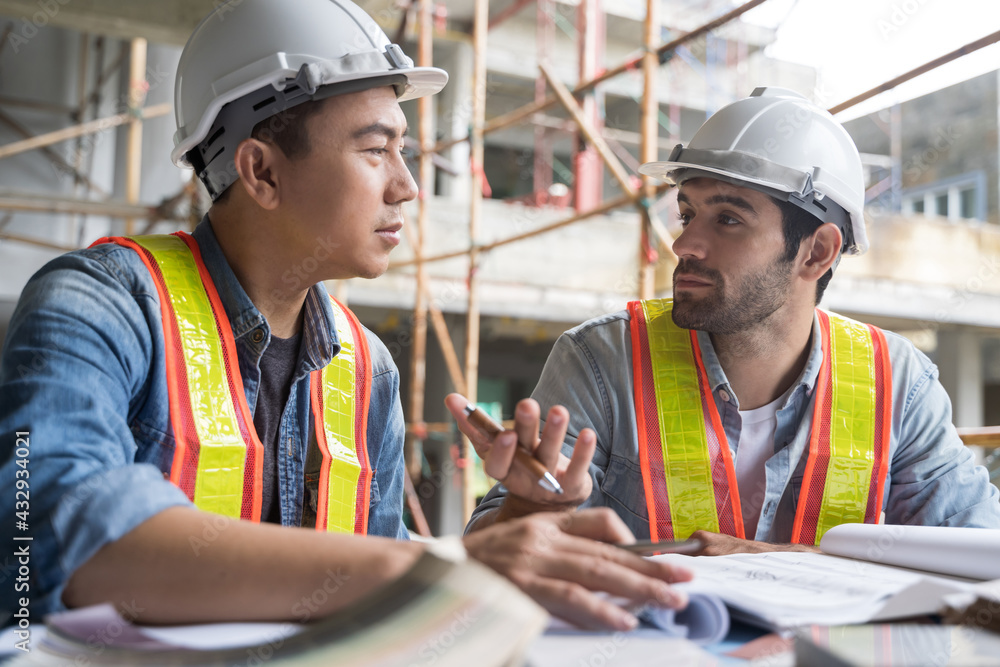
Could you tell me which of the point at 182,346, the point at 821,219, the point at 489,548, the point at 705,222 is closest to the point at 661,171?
the point at 705,222

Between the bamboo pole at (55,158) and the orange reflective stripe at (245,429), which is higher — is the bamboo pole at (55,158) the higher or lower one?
the higher one

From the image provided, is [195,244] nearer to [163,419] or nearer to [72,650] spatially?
[163,419]

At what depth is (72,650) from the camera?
0.90m

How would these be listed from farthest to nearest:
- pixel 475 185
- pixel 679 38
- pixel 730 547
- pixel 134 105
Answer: pixel 134 105
pixel 475 185
pixel 679 38
pixel 730 547

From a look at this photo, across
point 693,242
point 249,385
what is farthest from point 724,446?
point 249,385

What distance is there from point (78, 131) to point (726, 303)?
795 centimetres

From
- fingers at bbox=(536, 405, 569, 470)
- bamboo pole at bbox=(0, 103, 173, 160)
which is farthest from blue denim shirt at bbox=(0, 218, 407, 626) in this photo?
bamboo pole at bbox=(0, 103, 173, 160)

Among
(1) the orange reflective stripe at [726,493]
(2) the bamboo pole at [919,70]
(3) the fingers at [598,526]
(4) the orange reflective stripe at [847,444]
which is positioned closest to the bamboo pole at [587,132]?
(2) the bamboo pole at [919,70]

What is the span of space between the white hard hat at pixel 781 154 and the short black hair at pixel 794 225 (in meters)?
0.03

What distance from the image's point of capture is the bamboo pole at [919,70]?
2967 millimetres

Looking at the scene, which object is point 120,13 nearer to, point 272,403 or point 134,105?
point 134,105

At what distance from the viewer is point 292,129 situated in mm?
1863

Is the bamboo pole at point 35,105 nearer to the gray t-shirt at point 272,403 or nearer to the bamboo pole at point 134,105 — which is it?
the bamboo pole at point 134,105

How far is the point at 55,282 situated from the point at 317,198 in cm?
59
